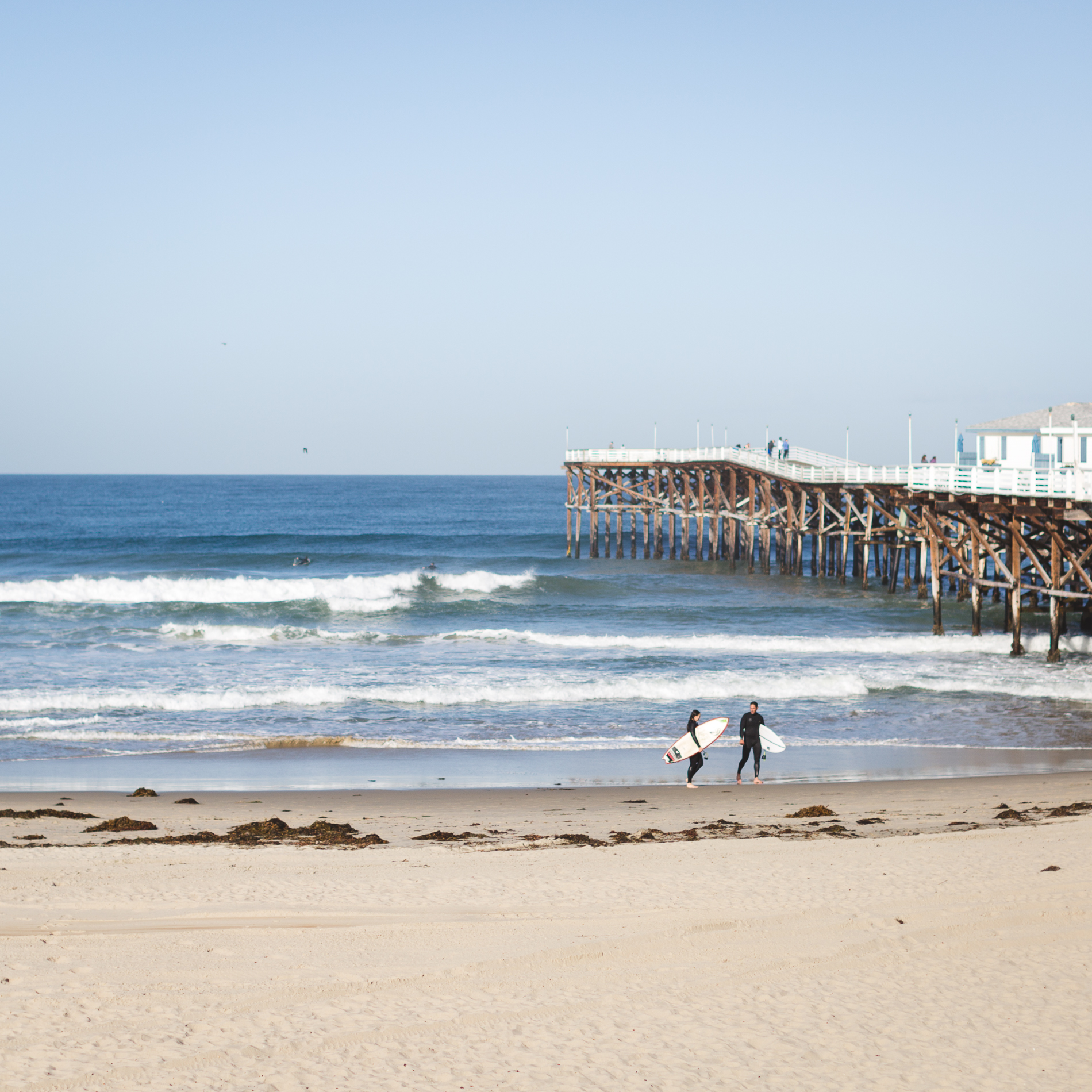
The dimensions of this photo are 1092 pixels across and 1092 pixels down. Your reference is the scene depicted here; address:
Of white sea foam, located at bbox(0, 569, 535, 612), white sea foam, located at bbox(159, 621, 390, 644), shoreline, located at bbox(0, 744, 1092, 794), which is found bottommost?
shoreline, located at bbox(0, 744, 1092, 794)

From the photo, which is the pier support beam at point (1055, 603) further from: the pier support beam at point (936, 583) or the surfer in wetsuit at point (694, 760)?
the surfer in wetsuit at point (694, 760)

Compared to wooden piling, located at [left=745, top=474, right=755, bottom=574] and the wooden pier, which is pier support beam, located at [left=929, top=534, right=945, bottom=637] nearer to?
the wooden pier

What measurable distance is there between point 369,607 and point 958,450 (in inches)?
672

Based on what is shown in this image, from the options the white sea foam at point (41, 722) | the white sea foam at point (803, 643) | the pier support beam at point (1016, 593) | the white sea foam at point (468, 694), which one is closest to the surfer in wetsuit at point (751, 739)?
the white sea foam at point (468, 694)

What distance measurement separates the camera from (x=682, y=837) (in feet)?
35.5

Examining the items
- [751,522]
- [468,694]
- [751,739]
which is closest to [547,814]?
[751,739]

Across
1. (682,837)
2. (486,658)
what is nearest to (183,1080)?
(682,837)

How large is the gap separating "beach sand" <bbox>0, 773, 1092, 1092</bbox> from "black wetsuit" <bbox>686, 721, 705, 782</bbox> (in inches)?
107

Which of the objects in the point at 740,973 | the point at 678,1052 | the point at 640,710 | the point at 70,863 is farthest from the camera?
the point at 640,710

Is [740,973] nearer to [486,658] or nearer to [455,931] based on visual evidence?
[455,931]

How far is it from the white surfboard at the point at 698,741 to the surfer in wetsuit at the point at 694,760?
2 centimetres

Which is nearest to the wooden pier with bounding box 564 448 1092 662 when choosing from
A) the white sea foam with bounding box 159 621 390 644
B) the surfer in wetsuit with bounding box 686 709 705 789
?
the surfer in wetsuit with bounding box 686 709 705 789

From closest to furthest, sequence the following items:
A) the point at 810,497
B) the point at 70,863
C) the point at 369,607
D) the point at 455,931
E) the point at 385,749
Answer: the point at 455,931, the point at 70,863, the point at 385,749, the point at 369,607, the point at 810,497

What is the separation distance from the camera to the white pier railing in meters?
22.2
